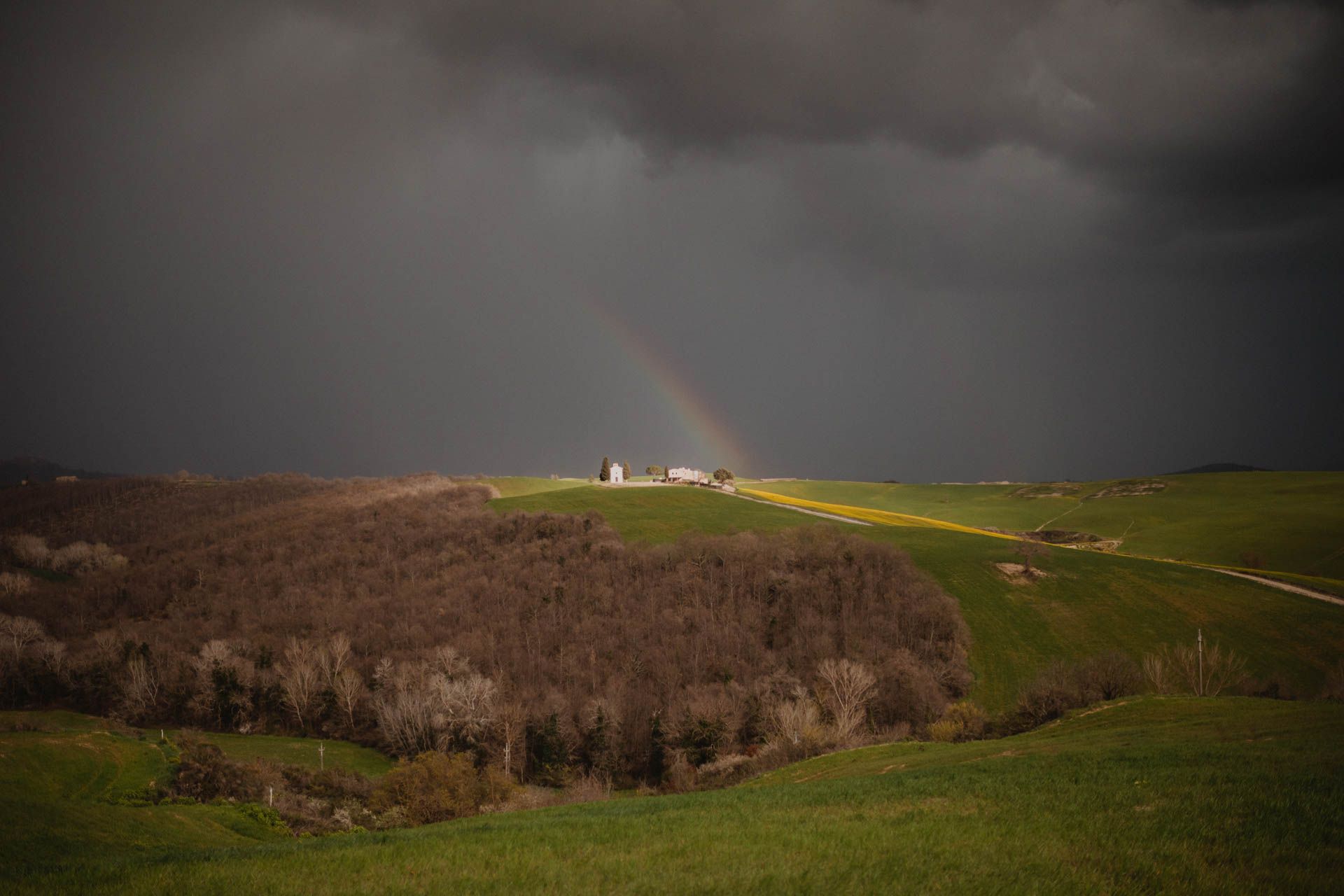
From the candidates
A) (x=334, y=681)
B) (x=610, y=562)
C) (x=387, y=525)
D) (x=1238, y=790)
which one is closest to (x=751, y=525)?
(x=610, y=562)

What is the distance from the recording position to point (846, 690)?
6116cm

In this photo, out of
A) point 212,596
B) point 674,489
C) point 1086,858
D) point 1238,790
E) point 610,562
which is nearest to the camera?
point 1086,858

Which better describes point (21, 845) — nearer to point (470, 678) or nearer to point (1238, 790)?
point (1238, 790)

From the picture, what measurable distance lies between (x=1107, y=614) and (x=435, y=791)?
6837cm

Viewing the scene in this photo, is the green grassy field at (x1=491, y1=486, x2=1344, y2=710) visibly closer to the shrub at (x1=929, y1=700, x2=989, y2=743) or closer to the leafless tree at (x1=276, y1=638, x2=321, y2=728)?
the shrub at (x1=929, y1=700, x2=989, y2=743)

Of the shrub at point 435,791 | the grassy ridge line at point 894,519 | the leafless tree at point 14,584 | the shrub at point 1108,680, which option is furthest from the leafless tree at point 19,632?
the shrub at point 1108,680

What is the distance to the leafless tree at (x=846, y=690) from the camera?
6062cm

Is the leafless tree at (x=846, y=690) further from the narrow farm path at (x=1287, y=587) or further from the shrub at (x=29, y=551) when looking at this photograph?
the shrub at (x=29, y=551)

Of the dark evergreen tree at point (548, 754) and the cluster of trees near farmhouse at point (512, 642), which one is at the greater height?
the cluster of trees near farmhouse at point (512, 642)

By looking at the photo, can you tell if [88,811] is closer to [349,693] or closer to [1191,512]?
[349,693]

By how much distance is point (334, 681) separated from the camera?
88500 mm

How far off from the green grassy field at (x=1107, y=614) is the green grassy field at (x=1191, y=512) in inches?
735

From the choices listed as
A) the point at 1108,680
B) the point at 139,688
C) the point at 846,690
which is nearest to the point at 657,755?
the point at 846,690

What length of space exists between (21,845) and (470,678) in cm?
6175
